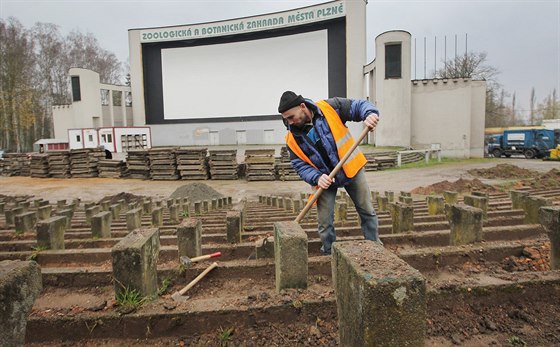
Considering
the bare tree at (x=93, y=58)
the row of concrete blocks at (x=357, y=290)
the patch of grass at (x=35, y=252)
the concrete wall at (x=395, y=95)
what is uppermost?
the bare tree at (x=93, y=58)

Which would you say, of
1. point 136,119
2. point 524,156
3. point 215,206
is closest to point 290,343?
point 215,206

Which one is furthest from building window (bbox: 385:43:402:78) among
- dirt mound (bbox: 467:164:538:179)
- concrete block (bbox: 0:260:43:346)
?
concrete block (bbox: 0:260:43:346)

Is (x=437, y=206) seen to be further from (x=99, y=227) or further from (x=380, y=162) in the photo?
(x=380, y=162)

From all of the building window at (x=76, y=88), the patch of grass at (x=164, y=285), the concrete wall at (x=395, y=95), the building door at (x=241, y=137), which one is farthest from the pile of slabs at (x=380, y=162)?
the building window at (x=76, y=88)

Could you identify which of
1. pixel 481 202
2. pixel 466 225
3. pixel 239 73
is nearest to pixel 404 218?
pixel 466 225

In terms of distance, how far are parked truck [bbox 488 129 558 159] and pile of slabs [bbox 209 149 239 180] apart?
997 inches

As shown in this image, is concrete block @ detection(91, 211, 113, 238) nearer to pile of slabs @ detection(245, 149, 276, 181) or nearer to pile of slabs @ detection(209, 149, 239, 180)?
pile of slabs @ detection(245, 149, 276, 181)

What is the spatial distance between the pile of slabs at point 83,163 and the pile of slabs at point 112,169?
0.58 meters

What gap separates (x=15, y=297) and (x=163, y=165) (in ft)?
66.3

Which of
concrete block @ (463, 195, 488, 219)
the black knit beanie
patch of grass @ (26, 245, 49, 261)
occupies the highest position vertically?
the black knit beanie

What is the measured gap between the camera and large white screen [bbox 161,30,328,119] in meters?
35.8

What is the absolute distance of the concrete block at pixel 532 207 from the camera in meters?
3.54

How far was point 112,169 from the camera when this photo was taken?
72.0ft

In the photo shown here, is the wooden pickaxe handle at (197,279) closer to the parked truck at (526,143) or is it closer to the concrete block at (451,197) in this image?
the concrete block at (451,197)
